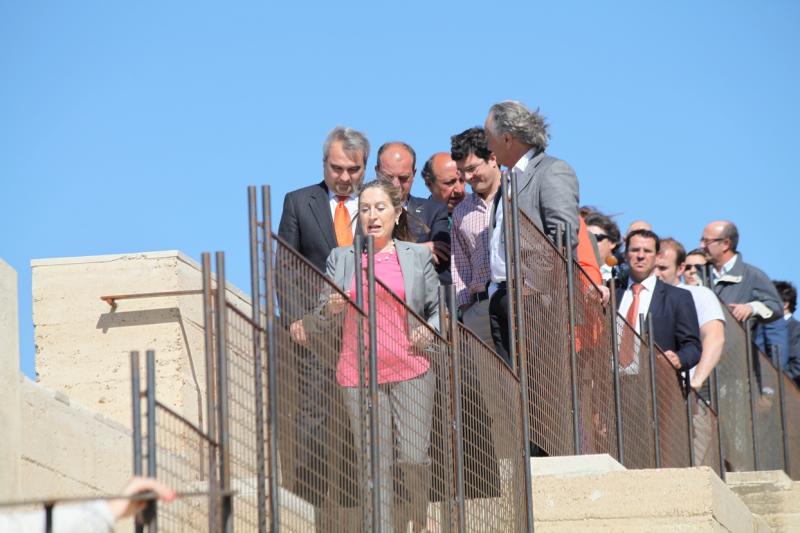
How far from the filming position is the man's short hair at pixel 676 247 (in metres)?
12.3

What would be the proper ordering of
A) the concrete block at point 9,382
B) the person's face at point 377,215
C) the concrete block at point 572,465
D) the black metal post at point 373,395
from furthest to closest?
the concrete block at point 572,465 → the person's face at point 377,215 → the concrete block at point 9,382 → the black metal post at point 373,395

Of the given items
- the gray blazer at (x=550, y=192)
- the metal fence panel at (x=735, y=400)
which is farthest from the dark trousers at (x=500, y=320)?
the metal fence panel at (x=735, y=400)

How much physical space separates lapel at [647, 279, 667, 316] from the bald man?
4.55ft

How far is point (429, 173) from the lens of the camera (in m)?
11.3

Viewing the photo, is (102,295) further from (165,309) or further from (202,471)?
(202,471)

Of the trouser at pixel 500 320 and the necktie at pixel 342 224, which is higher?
the necktie at pixel 342 224

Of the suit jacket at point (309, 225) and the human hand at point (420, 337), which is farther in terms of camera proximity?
the suit jacket at point (309, 225)

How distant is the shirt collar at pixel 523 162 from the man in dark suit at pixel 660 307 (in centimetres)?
175

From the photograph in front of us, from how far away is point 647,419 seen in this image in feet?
34.5

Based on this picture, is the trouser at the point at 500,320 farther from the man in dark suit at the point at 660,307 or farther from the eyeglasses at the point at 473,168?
the man in dark suit at the point at 660,307

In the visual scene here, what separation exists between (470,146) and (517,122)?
59 centimetres

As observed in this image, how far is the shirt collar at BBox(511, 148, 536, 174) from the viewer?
960 cm

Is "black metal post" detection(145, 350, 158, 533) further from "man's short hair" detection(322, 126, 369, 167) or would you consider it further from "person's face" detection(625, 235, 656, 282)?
"person's face" detection(625, 235, 656, 282)

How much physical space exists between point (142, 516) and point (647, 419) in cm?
568
